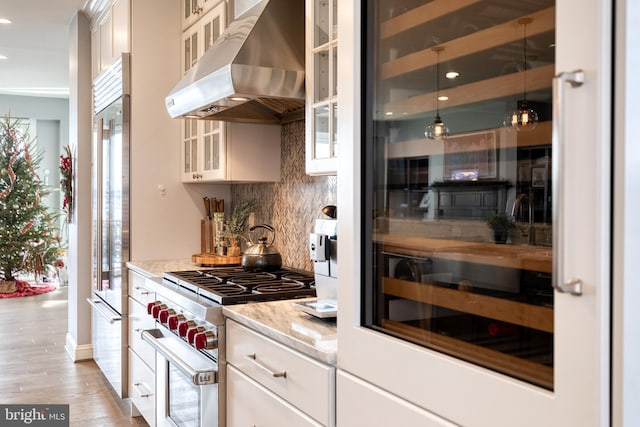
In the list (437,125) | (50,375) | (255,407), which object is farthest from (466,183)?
(50,375)

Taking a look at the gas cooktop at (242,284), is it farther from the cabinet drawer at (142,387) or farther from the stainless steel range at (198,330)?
the cabinet drawer at (142,387)

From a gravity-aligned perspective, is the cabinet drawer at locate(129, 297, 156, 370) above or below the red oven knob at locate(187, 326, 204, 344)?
below

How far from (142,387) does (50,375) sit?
5.02 ft

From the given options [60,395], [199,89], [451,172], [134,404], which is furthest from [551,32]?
[60,395]

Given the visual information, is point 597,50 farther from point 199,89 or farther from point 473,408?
point 199,89

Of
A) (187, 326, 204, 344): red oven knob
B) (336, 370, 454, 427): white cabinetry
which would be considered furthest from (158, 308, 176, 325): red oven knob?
(336, 370, 454, 427): white cabinetry

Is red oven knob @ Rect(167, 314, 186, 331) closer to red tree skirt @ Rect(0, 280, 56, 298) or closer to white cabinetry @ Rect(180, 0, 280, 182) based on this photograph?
white cabinetry @ Rect(180, 0, 280, 182)

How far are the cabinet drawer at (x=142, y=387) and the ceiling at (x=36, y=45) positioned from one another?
108 inches

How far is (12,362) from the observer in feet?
15.7

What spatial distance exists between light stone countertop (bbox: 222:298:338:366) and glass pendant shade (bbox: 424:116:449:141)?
24.2 inches

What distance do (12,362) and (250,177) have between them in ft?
9.42

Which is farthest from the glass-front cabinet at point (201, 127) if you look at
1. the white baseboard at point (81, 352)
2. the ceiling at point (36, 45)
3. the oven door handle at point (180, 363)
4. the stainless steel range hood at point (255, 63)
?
the white baseboard at point (81, 352)

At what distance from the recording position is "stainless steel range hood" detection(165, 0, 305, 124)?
2480 millimetres

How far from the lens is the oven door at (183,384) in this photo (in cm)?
225
